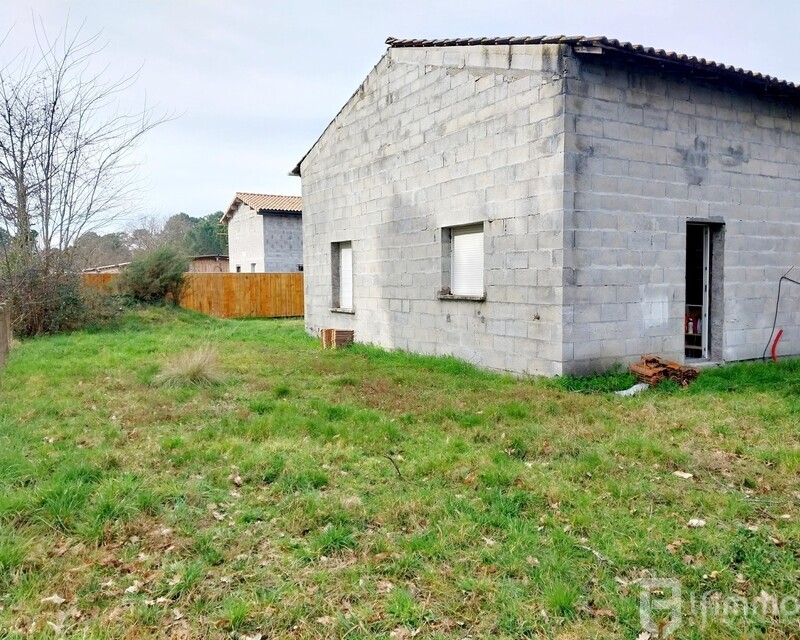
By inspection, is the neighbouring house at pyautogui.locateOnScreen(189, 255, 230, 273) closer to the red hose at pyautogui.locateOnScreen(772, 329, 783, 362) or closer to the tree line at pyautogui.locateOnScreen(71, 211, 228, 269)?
the tree line at pyautogui.locateOnScreen(71, 211, 228, 269)

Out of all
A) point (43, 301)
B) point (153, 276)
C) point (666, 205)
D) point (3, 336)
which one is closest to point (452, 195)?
point (666, 205)

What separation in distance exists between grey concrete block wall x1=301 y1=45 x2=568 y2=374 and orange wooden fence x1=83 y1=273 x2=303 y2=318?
1003cm

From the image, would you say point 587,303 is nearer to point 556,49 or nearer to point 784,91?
point 556,49

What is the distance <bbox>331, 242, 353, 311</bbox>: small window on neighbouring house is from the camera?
13.6 meters

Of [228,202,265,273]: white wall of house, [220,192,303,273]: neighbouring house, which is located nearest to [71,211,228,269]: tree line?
[228,202,265,273]: white wall of house

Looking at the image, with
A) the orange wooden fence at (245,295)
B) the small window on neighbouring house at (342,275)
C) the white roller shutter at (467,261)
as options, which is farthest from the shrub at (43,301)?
the white roller shutter at (467,261)

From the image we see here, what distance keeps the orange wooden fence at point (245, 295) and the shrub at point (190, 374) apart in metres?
13.4

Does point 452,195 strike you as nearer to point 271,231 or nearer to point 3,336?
point 3,336

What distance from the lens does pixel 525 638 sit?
2678 millimetres

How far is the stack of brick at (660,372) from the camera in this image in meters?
7.80

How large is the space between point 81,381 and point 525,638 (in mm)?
8242

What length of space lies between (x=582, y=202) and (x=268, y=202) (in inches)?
919

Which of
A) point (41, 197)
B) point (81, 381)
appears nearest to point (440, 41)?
point (81, 381)

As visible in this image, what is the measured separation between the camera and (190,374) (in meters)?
8.45
